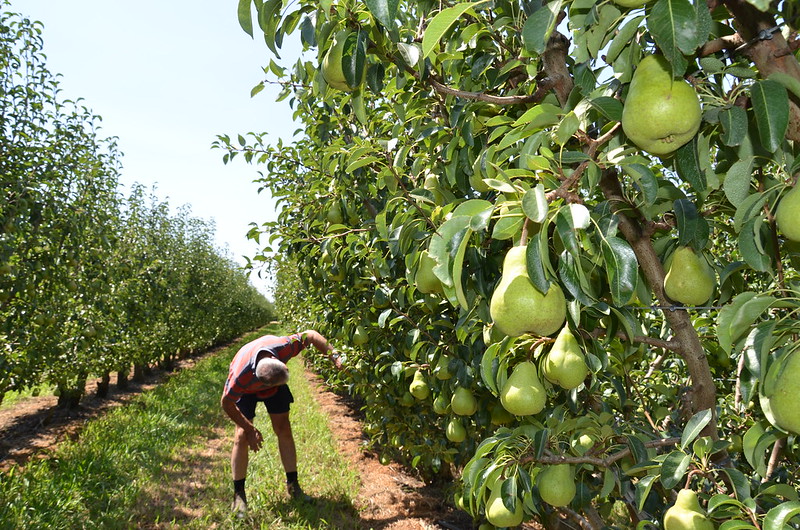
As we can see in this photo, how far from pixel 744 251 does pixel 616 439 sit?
86 cm

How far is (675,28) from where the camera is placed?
72 cm

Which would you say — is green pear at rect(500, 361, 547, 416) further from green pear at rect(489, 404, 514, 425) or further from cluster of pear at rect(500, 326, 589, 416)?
green pear at rect(489, 404, 514, 425)

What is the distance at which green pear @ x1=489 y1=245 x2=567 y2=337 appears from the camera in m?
0.94

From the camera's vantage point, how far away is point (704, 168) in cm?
100

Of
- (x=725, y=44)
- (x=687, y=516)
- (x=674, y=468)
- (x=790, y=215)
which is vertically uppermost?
(x=725, y=44)

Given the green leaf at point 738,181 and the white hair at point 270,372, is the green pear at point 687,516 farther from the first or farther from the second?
the white hair at point 270,372

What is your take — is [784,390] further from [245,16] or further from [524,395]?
[245,16]

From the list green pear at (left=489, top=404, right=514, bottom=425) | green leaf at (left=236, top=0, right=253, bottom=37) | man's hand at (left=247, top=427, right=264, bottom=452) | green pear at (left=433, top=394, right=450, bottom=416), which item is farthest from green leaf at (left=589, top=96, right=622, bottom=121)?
man's hand at (left=247, top=427, right=264, bottom=452)

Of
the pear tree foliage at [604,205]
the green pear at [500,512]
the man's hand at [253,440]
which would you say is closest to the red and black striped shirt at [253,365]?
the man's hand at [253,440]

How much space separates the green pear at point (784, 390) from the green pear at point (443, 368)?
1.55 meters

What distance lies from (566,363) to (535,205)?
1.74 feet

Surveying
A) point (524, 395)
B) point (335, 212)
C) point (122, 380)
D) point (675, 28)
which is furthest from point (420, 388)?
point (122, 380)

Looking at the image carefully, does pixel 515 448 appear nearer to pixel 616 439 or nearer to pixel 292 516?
pixel 616 439

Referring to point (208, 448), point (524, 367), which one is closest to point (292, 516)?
point (208, 448)
